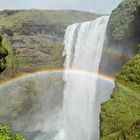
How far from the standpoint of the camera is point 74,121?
60.0m

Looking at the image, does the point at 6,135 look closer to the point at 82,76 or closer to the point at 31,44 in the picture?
the point at 82,76

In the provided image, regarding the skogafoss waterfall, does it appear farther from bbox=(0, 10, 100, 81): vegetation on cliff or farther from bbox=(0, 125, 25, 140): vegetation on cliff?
bbox=(0, 125, 25, 140): vegetation on cliff

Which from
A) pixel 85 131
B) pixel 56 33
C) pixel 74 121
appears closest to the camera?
pixel 85 131

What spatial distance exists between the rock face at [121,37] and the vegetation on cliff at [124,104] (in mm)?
19735

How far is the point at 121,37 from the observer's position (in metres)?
47.4

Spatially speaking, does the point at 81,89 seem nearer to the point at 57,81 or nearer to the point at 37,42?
the point at 57,81

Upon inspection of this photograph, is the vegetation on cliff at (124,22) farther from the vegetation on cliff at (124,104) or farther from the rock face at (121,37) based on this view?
the vegetation on cliff at (124,104)

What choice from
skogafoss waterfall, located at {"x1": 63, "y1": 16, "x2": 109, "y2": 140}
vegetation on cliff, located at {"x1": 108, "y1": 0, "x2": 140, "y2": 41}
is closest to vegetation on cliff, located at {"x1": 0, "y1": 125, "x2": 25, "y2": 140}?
vegetation on cliff, located at {"x1": 108, "y1": 0, "x2": 140, "y2": 41}

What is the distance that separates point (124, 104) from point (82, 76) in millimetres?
42835

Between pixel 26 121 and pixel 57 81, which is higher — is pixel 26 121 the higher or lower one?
the lower one

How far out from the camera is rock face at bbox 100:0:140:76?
45219 mm

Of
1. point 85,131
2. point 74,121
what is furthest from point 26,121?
point 85,131

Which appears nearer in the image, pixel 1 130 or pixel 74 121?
pixel 1 130

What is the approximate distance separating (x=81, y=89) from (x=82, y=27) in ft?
32.4
